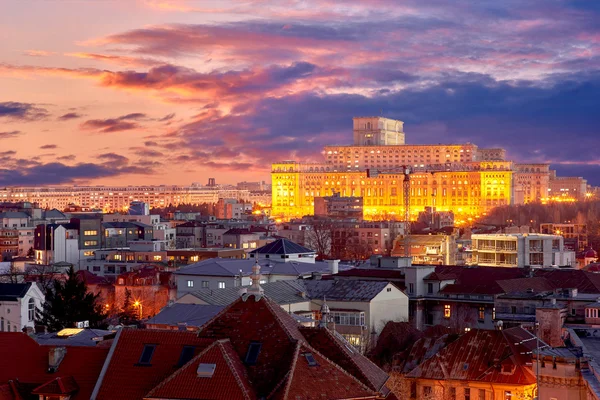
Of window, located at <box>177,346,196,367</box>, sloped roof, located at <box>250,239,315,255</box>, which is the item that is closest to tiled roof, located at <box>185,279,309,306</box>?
sloped roof, located at <box>250,239,315,255</box>

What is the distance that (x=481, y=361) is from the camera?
117ft

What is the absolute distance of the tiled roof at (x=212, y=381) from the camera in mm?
20516

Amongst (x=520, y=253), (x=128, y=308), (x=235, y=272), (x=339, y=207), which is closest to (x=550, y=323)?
(x=235, y=272)

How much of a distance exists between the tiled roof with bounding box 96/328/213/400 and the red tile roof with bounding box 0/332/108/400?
20.5 inches

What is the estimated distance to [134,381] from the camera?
71.3 ft

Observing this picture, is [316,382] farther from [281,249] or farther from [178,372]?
[281,249]

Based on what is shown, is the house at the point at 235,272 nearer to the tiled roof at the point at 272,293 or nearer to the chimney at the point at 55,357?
the tiled roof at the point at 272,293

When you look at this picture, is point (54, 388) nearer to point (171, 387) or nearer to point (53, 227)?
point (171, 387)

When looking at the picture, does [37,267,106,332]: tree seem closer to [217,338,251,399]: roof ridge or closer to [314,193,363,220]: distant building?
[217,338,251,399]: roof ridge

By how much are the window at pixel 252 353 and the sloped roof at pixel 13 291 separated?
2973cm

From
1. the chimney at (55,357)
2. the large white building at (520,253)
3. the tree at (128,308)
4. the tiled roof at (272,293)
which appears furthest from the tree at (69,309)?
the large white building at (520,253)

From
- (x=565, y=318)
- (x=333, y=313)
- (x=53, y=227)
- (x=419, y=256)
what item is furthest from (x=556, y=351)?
(x=53, y=227)

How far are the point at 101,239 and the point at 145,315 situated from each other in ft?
168

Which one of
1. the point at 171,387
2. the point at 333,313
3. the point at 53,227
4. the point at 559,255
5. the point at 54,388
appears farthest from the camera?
the point at 53,227
